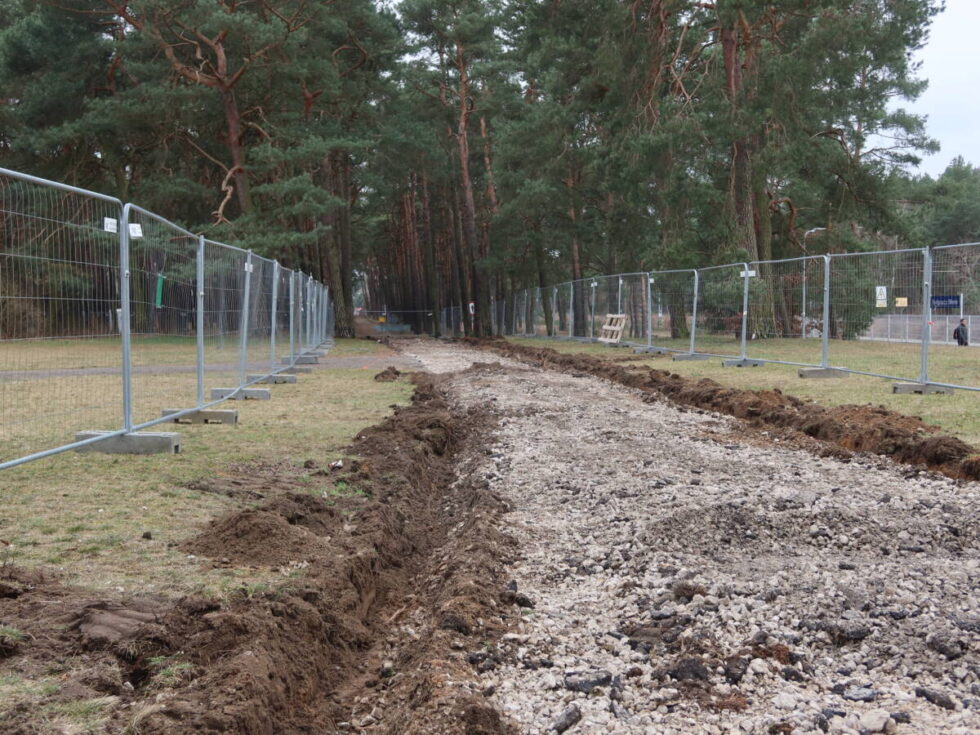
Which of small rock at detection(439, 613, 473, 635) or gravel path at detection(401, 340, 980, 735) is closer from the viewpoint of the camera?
gravel path at detection(401, 340, 980, 735)

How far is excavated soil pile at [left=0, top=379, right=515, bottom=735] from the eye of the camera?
2973 mm

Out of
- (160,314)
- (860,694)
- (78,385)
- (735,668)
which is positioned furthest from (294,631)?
(160,314)

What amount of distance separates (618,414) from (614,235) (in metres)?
26.6

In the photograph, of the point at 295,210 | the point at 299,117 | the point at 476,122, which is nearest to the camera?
the point at 295,210

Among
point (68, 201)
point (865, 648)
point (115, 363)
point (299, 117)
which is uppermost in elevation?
point (299, 117)

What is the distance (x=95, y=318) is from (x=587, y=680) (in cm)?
447

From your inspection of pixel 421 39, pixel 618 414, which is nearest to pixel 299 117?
pixel 421 39

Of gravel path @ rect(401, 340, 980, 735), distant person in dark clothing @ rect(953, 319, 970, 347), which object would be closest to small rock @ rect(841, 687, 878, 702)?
gravel path @ rect(401, 340, 980, 735)

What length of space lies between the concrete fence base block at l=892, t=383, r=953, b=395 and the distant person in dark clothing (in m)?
2.50

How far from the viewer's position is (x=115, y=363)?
6.89 m

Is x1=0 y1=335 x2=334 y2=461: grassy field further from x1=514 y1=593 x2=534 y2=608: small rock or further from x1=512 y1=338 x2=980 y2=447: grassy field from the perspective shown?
x1=512 y1=338 x2=980 y2=447: grassy field

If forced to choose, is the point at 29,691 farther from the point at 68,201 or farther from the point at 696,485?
Result: the point at 696,485

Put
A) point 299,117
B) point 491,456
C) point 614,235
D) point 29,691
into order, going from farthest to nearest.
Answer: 1. point 614,235
2. point 299,117
3. point 491,456
4. point 29,691

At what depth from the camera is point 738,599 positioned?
13.6ft
